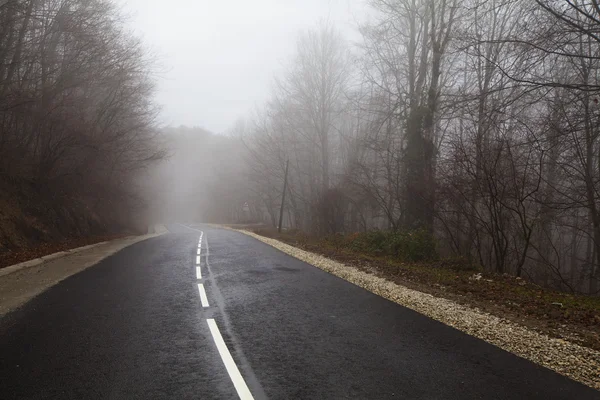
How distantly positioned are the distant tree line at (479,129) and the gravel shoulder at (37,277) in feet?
33.2

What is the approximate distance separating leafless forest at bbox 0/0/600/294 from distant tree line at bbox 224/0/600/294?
0.29 feet

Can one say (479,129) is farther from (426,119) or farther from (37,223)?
(37,223)

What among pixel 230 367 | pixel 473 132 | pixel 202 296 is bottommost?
pixel 230 367

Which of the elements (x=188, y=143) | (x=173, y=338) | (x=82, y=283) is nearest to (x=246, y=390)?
(x=173, y=338)

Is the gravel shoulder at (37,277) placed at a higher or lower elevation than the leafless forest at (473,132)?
lower

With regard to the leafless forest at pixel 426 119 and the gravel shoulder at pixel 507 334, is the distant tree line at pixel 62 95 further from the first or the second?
the gravel shoulder at pixel 507 334

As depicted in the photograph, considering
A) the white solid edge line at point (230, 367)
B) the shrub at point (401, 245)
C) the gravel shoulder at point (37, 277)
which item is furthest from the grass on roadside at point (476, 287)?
the gravel shoulder at point (37, 277)

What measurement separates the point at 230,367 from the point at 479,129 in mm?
13141

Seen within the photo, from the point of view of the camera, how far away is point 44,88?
645 inches

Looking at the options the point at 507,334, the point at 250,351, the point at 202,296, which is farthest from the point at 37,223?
the point at 507,334

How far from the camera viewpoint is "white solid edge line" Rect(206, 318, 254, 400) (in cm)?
404

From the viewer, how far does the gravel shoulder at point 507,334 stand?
4.92m

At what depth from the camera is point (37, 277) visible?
33.6 ft

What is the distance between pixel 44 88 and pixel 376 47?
50.1 feet
